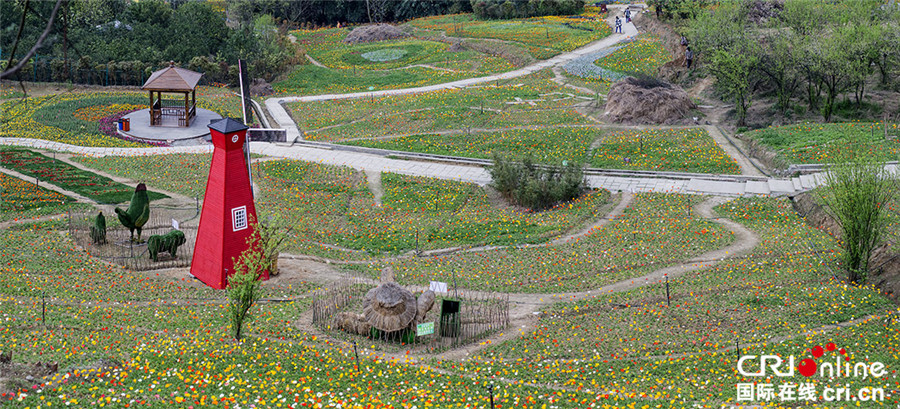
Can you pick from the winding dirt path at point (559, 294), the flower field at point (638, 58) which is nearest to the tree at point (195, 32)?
the flower field at point (638, 58)

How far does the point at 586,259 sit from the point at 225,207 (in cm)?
1327

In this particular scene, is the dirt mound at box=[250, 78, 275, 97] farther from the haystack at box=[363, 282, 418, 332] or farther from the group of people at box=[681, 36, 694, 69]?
the haystack at box=[363, 282, 418, 332]

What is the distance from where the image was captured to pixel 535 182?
3925 cm

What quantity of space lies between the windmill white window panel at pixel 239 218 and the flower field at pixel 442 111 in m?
22.5

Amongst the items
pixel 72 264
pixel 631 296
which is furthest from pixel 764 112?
pixel 72 264

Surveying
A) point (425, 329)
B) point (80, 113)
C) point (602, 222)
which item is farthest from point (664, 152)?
point (80, 113)

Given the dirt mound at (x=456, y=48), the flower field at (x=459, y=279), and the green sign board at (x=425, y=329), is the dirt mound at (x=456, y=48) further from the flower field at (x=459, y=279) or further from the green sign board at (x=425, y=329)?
the green sign board at (x=425, y=329)

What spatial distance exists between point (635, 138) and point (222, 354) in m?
31.6

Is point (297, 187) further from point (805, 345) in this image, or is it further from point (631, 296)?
point (805, 345)

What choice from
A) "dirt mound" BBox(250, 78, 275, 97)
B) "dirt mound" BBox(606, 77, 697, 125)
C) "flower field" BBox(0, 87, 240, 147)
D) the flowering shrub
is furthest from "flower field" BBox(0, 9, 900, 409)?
the flowering shrub

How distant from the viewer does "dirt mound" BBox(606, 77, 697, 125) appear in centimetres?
5112

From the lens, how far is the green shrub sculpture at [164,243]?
104 ft

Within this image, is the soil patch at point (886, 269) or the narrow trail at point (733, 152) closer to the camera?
the soil patch at point (886, 269)

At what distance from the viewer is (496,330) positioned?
981 inches
